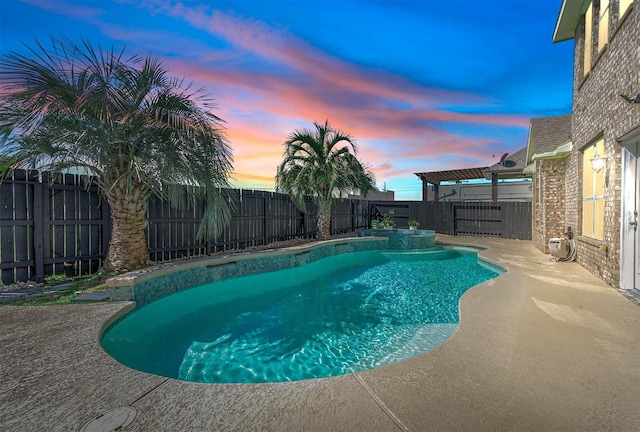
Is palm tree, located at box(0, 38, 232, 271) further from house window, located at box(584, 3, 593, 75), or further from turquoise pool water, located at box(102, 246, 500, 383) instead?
house window, located at box(584, 3, 593, 75)

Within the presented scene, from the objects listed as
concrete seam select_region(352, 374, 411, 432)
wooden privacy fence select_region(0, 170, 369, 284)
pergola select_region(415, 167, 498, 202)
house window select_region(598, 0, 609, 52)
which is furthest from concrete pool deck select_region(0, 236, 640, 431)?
pergola select_region(415, 167, 498, 202)

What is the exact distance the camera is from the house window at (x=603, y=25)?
5.53 m

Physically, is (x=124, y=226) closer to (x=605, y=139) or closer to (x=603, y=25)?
(x=605, y=139)

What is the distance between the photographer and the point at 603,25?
19.2ft

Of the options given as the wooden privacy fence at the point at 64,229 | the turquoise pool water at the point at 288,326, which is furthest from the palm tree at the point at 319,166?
the turquoise pool water at the point at 288,326

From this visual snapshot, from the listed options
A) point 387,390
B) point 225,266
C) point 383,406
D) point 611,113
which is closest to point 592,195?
point 611,113

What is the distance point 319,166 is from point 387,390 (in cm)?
1010

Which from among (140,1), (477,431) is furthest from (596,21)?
(140,1)

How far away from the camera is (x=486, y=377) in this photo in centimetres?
226

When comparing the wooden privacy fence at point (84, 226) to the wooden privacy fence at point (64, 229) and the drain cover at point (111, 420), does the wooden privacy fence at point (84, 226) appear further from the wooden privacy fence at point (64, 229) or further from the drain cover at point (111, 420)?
the drain cover at point (111, 420)

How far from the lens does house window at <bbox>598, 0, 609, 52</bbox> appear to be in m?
5.53

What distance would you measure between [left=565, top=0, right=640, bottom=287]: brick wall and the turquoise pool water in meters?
2.30

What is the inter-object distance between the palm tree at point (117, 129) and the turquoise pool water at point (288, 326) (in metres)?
1.89

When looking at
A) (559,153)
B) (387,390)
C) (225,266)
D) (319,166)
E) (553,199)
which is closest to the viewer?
A: (387,390)
